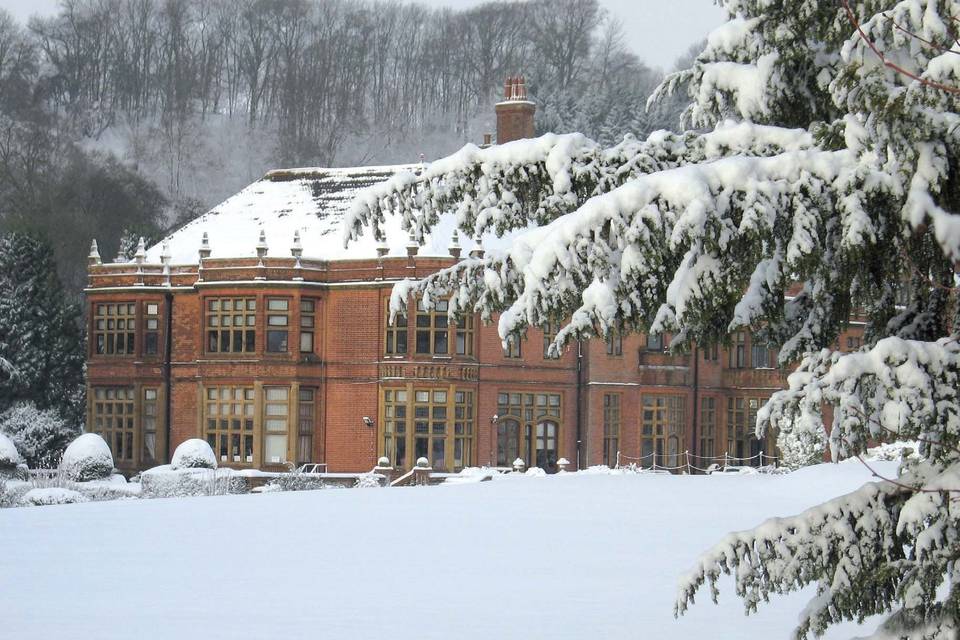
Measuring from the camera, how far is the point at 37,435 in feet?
134

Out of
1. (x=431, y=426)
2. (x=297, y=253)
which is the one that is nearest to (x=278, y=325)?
(x=297, y=253)

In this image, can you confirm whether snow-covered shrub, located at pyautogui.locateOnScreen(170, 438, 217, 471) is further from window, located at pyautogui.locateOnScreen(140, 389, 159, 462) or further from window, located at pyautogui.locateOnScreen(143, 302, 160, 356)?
window, located at pyautogui.locateOnScreen(143, 302, 160, 356)

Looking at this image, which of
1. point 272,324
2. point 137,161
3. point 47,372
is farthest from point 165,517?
point 137,161

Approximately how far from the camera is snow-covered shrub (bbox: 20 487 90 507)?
27.8m

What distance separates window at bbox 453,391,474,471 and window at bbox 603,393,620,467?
3897mm

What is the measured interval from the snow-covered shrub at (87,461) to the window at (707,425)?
1541 cm

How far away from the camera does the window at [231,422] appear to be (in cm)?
3512

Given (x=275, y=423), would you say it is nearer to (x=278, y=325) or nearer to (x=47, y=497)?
(x=278, y=325)

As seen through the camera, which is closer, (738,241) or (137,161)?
(738,241)

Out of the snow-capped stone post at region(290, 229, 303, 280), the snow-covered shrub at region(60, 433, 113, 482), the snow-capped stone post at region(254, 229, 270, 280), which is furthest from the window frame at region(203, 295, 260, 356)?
the snow-covered shrub at region(60, 433, 113, 482)

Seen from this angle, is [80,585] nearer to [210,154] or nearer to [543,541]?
[543,541]

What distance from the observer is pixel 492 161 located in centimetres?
782

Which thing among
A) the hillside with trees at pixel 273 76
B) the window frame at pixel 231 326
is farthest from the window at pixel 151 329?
the hillside with trees at pixel 273 76

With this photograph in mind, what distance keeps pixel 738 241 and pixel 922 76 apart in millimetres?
1087
